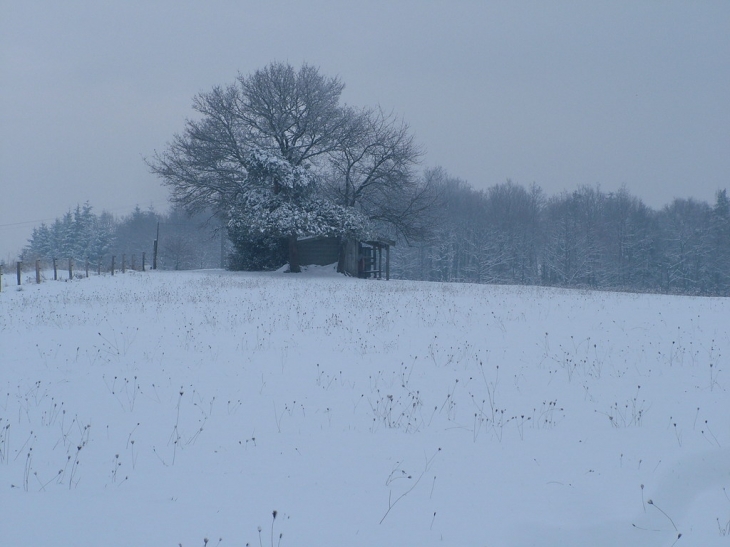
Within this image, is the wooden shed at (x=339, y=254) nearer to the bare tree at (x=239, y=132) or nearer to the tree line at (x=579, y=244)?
the bare tree at (x=239, y=132)

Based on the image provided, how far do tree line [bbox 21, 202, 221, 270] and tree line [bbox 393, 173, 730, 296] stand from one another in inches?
1041

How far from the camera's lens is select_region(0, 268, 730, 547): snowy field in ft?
14.4

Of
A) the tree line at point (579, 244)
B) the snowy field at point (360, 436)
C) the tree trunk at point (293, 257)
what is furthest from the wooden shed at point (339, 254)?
the snowy field at point (360, 436)

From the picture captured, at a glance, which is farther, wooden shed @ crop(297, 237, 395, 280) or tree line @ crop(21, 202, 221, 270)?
tree line @ crop(21, 202, 221, 270)

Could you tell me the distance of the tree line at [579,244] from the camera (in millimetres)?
58438

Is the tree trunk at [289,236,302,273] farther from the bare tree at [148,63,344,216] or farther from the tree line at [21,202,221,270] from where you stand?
the tree line at [21,202,221,270]

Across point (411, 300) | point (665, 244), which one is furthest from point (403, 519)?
point (665, 244)

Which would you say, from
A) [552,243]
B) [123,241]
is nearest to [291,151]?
[552,243]

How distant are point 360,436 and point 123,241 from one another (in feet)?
337

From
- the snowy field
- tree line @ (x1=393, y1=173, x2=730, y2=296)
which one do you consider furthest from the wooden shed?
the snowy field

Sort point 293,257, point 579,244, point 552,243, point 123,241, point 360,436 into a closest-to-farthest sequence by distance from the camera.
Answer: point 360,436
point 293,257
point 579,244
point 552,243
point 123,241

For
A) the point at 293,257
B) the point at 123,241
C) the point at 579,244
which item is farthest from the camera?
the point at 123,241

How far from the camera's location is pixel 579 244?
6356cm

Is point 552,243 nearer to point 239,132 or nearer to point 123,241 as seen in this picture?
point 239,132
